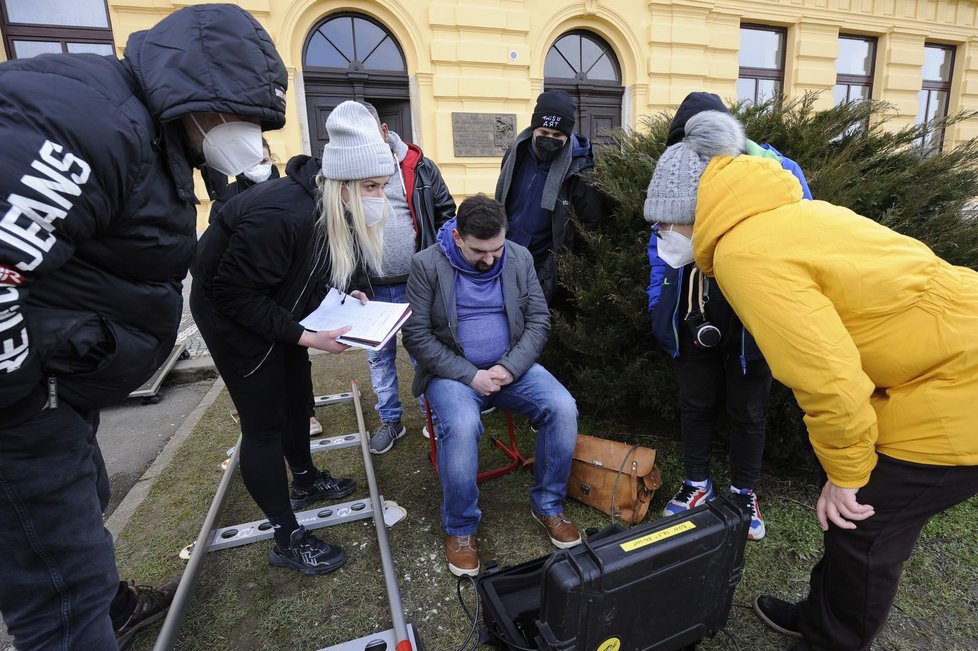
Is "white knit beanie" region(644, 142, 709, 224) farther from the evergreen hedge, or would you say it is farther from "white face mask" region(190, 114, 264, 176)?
"white face mask" region(190, 114, 264, 176)

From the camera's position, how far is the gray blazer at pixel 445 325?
7.75 ft

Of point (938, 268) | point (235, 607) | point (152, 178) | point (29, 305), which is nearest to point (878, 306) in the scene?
point (938, 268)

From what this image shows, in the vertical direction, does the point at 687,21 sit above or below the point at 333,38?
above

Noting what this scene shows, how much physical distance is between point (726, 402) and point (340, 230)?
1.83m

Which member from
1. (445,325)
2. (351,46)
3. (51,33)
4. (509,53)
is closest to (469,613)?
(445,325)

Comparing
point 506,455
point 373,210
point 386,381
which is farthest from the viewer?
point 386,381

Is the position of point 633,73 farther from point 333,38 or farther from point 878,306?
point 878,306

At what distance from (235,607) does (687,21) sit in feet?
34.5

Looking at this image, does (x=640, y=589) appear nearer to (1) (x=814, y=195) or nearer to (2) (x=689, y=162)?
(2) (x=689, y=162)

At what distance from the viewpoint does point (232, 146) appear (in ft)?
4.37

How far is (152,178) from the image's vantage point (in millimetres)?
1148

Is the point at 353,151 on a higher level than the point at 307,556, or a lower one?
higher

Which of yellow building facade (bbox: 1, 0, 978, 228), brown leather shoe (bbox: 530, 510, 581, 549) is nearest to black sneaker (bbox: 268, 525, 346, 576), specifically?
brown leather shoe (bbox: 530, 510, 581, 549)

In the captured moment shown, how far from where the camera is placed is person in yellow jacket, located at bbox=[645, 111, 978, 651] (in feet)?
4.02
